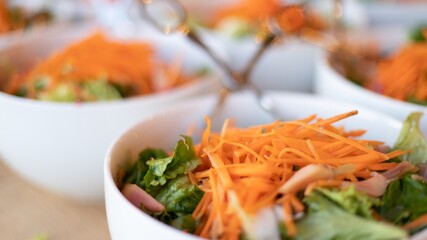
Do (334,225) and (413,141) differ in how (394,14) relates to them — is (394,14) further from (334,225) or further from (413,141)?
(334,225)

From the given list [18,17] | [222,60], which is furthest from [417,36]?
[18,17]

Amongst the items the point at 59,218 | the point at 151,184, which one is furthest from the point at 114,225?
the point at 59,218

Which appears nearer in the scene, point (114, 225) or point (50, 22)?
point (114, 225)

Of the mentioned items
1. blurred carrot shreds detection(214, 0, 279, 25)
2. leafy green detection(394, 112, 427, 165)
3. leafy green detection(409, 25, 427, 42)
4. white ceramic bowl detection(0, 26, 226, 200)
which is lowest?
white ceramic bowl detection(0, 26, 226, 200)

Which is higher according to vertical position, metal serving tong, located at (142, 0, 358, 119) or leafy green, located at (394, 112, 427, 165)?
leafy green, located at (394, 112, 427, 165)

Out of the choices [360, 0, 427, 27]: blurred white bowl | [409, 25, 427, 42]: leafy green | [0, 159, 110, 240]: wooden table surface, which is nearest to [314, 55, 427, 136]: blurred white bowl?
[409, 25, 427, 42]: leafy green

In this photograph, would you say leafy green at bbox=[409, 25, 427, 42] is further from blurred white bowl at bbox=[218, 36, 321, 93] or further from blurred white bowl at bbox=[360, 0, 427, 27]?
blurred white bowl at bbox=[360, 0, 427, 27]

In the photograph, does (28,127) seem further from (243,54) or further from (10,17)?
(10,17)
